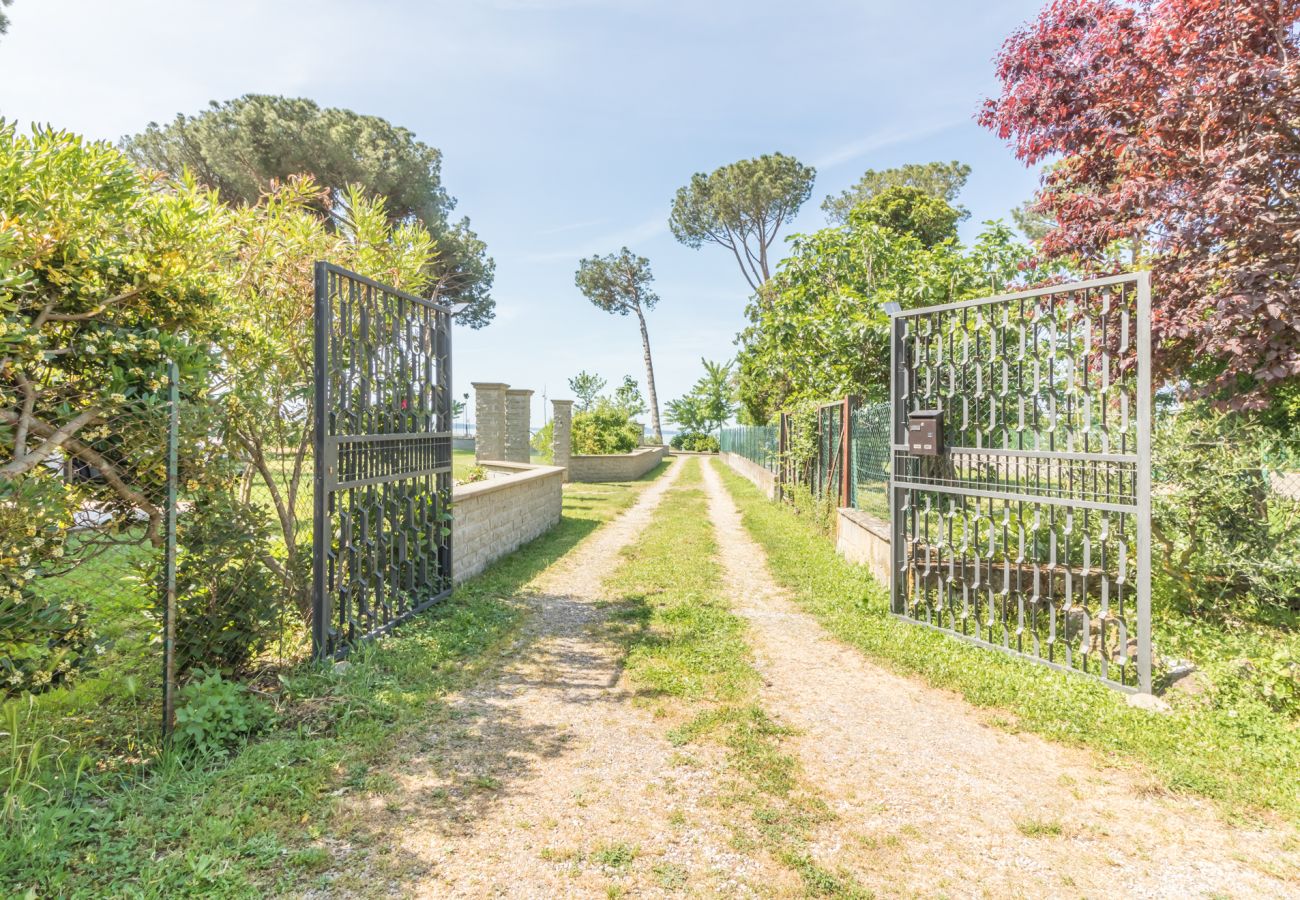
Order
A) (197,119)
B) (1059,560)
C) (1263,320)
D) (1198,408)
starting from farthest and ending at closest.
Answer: (197,119), (1059,560), (1198,408), (1263,320)

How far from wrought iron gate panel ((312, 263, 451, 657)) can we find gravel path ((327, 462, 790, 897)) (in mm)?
1188

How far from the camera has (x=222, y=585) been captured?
3.46m

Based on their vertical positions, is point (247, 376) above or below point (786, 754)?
above

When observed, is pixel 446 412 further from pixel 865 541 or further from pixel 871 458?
pixel 871 458

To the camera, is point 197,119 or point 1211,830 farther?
point 197,119

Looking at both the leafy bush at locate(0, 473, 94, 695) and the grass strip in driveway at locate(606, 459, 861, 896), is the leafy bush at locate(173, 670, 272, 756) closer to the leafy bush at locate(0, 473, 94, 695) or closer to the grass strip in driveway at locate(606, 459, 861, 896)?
the leafy bush at locate(0, 473, 94, 695)

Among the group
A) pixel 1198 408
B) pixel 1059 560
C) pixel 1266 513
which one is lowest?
pixel 1059 560

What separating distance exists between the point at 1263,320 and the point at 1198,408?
0.77 metres

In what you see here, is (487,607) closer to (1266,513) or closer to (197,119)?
(1266,513)

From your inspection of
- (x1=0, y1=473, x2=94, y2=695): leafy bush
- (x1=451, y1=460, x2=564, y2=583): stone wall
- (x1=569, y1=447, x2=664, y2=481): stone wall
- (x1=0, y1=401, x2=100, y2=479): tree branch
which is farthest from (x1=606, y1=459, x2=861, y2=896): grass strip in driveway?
(x1=569, y1=447, x2=664, y2=481): stone wall

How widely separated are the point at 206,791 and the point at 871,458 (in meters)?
6.60

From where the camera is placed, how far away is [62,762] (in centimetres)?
274

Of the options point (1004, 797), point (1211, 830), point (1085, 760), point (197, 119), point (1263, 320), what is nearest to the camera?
point (1211, 830)

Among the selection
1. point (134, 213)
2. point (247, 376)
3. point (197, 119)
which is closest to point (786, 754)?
point (247, 376)
